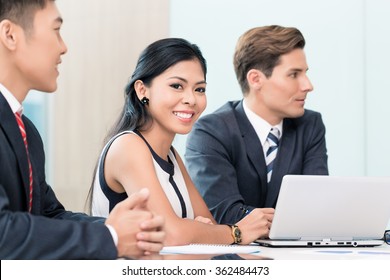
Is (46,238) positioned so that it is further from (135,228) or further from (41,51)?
(41,51)

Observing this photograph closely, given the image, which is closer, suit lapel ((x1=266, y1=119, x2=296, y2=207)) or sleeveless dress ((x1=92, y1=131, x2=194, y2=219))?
sleeveless dress ((x1=92, y1=131, x2=194, y2=219))

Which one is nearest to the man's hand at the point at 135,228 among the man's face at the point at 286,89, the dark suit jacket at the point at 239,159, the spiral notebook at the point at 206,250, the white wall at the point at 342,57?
the spiral notebook at the point at 206,250

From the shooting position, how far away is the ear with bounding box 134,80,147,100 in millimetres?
2594

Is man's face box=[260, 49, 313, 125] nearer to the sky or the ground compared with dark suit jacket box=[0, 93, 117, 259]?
nearer to the sky

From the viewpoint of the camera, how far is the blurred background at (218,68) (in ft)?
16.4

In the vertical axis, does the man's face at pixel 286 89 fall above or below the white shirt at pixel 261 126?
above

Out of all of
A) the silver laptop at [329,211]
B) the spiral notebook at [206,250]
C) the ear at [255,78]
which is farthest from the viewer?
the ear at [255,78]

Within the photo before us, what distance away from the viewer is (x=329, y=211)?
7.20ft

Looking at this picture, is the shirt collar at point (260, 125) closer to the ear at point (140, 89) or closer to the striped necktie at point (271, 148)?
the striped necktie at point (271, 148)

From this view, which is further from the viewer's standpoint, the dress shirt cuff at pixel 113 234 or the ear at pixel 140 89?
the ear at pixel 140 89

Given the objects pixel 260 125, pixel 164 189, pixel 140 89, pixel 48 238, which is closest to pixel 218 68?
pixel 260 125

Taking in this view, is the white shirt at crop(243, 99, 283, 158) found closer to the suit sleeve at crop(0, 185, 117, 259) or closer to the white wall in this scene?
the suit sleeve at crop(0, 185, 117, 259)

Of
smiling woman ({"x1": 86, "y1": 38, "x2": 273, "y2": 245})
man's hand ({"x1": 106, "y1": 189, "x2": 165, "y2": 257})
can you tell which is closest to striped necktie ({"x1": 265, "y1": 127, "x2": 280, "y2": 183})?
smiling woman ({"x1": 86, "y1": 38, "x2": 273, "y2": 245})

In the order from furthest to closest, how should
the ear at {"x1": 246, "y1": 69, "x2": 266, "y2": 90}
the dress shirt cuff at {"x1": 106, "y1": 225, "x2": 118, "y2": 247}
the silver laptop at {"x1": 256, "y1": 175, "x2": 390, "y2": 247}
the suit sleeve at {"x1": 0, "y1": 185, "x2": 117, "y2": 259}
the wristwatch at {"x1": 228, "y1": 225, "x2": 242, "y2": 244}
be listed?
the ear at {"x1": 246, "y1": 69, "x2": 266, "y2": 90} < the wristwatch at {"x1": 228, "y1": 225, "x2": 242, "y2": 244} < the silver laptop at {"x1": 256, "y1": 175, "x2": 390, "y2": 247} < the dress shirt cuff at {"x1": 106, "y1": 225, "x2": 118, "y2": 247} < the suit sleeve at {"x1": 0, "y1": 185, "x2": 117, "y2": 259}
